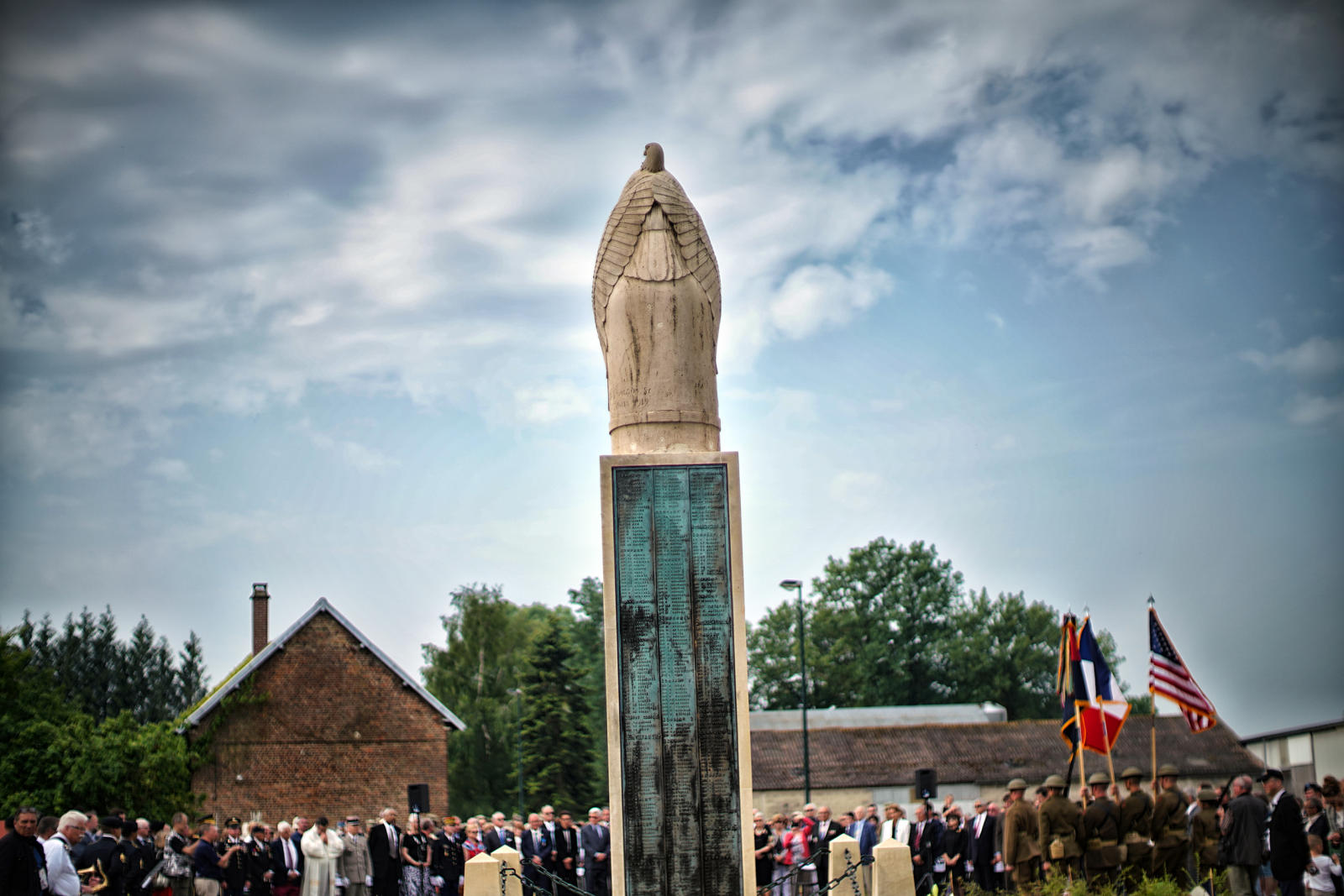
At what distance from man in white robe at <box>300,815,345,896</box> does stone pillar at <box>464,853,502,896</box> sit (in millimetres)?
8054

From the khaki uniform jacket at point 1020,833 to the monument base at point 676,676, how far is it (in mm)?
6743

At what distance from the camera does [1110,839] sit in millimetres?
15398

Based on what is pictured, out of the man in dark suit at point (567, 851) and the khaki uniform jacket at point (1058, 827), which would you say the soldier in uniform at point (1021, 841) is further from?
the man in dark suit at point (567, 851)

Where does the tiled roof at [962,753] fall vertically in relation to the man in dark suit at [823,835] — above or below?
below

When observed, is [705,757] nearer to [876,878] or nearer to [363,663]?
[876,878]

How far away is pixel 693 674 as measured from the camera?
32.8 ft

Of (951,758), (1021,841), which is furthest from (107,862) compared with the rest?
(951,758)

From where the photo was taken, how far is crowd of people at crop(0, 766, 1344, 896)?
509 inches

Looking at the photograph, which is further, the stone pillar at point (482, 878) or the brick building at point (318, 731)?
the brick building at point (318, 731)

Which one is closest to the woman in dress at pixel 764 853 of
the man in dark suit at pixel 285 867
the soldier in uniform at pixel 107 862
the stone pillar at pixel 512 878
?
the man in dark suit at pixel 285 867

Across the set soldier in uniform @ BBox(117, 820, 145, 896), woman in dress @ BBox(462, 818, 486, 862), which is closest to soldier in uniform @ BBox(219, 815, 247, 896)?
soldier in uniform @ BBox(117, 820, 145, 896)

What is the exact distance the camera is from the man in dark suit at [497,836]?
1920 cm

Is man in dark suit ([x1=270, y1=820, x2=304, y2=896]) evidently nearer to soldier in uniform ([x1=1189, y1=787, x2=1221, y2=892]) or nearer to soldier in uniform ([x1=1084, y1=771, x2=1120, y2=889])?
soldier in uniform ([x1=1084, y1=771, x2=1120, y2=889])

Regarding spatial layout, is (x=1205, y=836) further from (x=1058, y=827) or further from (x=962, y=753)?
(x=962, y=753)
